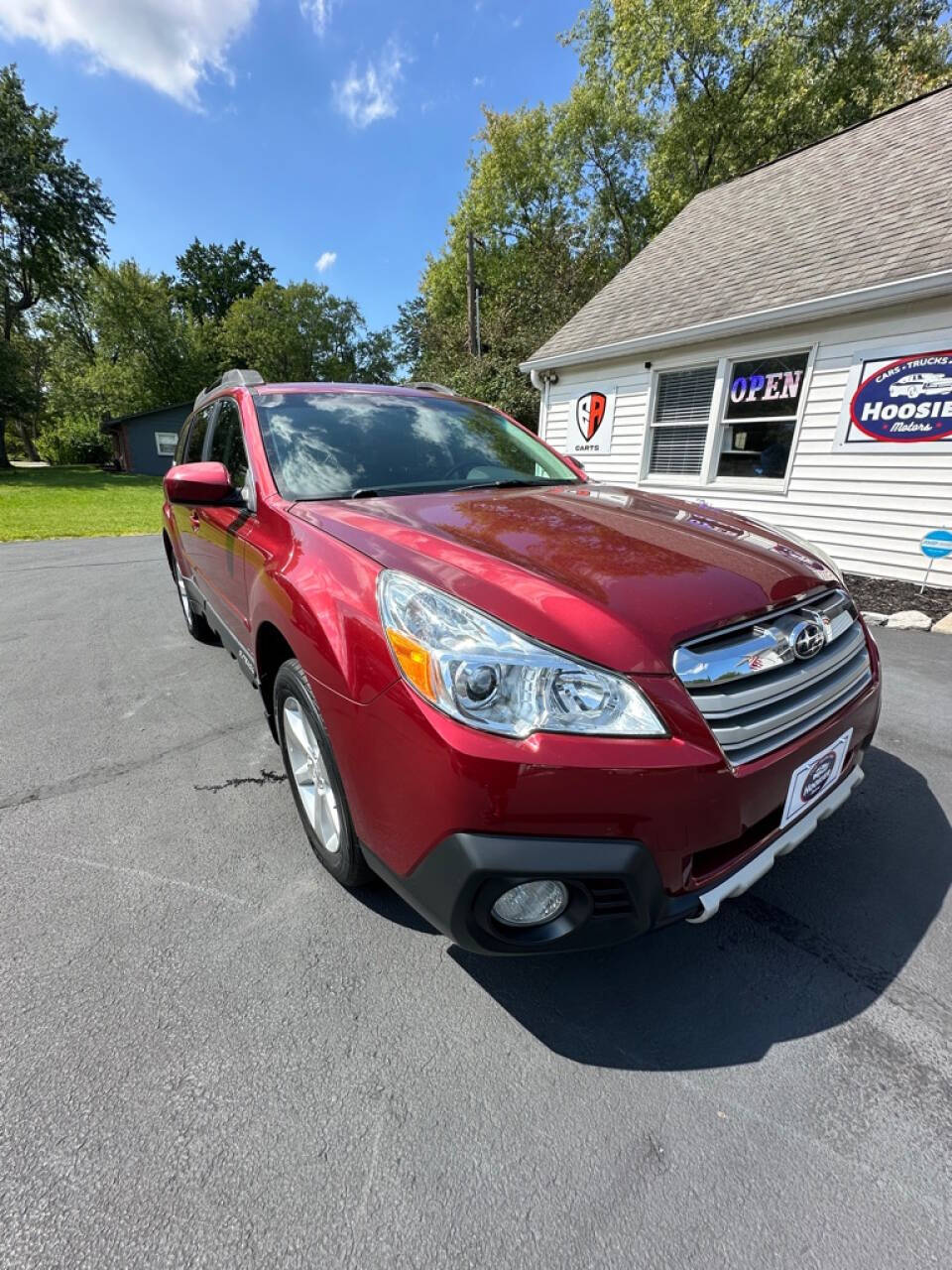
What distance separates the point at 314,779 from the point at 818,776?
161 centimetres

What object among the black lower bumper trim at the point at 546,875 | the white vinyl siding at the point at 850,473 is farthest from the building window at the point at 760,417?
the black lower bumper trim at the point at 546,875

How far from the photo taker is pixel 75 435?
118 feet

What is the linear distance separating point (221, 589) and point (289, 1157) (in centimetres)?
252

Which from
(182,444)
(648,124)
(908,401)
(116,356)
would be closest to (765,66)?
(648,124)

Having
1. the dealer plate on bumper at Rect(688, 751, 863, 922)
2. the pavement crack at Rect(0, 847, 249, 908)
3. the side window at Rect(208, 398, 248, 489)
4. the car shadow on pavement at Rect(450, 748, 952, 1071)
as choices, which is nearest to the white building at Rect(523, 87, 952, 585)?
the car shadow on pavement at Rect(450, 748, 952, 1071)

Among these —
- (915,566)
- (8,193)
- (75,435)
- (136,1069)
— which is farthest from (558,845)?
(75,435)

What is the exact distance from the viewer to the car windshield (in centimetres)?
245

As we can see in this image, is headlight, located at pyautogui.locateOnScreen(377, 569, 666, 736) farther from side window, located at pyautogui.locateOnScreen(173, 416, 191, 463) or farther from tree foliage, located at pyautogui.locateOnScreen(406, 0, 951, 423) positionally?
tree foliage, located at pyautogui.locateOnScreen(406, 0, 951, 423)

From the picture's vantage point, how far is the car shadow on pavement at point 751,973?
1550mm

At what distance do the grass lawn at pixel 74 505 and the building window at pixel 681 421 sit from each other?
34.1ft

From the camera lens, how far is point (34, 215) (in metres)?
28.6

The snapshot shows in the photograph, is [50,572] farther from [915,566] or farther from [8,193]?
[8,193]

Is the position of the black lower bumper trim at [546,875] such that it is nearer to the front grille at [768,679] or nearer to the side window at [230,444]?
the front grille at [768,679]

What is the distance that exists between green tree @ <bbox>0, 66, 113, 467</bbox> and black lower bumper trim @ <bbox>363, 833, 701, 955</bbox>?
1279 inches
